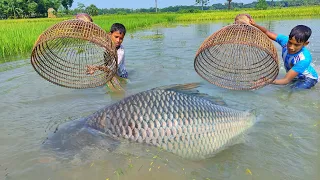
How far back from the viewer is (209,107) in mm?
2826

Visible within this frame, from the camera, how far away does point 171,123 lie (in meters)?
2.60

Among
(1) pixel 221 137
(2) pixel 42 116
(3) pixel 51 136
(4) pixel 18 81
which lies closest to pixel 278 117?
(1) pixel 221 137

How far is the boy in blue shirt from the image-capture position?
399 centimetres

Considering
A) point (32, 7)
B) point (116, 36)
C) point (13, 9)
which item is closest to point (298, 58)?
point (116, 36)

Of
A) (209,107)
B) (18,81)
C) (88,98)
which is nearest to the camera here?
(209,107)

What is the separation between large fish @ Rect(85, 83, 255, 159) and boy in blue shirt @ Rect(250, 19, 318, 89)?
1.78 metres

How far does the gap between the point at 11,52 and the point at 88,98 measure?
5.73m

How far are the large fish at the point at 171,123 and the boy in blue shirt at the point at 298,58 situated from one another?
5.83ft

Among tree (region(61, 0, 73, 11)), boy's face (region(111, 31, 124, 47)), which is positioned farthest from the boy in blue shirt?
tree (region(61, 0, 73, 11))

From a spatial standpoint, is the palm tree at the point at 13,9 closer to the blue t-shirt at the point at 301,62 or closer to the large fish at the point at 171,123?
the blue t-shirt at the point at 301,62

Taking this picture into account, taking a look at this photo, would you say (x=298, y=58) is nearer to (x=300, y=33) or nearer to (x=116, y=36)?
(x=300, y=33)

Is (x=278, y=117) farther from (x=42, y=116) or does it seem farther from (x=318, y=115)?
(x=42, y=116)

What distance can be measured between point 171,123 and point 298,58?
268 cm

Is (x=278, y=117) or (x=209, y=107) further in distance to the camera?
(x=278, y=117)
